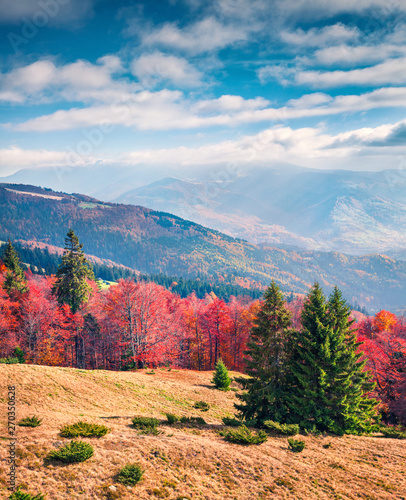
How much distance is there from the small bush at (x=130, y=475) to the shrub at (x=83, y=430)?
3.38 m

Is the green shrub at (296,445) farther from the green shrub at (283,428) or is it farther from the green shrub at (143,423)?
the green shrub at (143,423)

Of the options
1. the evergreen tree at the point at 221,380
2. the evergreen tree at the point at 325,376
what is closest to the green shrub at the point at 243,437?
the evergreen tree at the point at 325,376

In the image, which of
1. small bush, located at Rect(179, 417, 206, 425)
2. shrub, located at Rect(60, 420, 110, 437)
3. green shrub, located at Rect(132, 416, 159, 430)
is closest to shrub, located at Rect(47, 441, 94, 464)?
shrub, located at Rect(60, 420, 110, 437)

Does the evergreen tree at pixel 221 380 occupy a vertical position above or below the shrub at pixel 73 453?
below

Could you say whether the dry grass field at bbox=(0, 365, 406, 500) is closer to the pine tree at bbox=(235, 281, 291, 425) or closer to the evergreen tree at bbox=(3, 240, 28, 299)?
the pine tree at bbox=(235, 281, 291, 425)

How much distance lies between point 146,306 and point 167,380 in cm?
1257

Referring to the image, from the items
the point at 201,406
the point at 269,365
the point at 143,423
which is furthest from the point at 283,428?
the point at 201,406

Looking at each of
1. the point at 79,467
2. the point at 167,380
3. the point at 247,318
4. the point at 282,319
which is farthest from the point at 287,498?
the point at 247,318

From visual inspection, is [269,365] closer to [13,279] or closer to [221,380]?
[221,380]

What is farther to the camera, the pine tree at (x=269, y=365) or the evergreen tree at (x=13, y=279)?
the evergreen tree at (x=13, y=279)

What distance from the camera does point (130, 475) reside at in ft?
42.1

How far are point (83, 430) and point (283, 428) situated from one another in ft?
45.8

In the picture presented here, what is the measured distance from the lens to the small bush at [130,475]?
41.3 feet

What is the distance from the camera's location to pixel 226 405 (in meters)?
32.7
